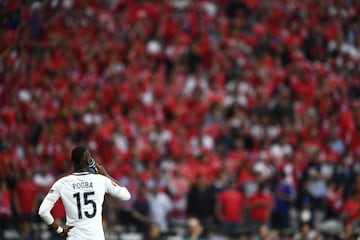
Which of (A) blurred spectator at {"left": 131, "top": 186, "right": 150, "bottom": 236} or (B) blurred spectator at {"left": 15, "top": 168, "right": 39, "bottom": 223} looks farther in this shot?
(A) blurred spectator at {"left": 131, "top": 186, "right": 150, "bottom": 236}

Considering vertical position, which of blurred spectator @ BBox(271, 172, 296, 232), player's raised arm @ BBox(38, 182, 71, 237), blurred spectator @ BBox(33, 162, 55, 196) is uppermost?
blurred spectator @ BBox(33, 162, 55, 196)

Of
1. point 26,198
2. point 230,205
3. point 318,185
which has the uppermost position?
point 26,198

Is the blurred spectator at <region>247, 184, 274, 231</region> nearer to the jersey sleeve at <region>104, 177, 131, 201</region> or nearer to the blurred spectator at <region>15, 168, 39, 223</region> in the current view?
the blurred spectator at <region>15, 168, 39, 223</region>

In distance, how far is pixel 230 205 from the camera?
20.1 metres

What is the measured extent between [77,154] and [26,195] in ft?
28.6

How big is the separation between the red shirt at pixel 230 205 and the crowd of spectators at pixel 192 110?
0.03 metres

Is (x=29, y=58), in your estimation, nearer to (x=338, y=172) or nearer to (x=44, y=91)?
(x=44, y=91)

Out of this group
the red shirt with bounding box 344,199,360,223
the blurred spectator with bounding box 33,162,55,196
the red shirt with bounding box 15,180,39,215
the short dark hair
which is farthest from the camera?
the red shirt with bounding box 344,199,360,223

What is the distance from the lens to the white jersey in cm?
1104

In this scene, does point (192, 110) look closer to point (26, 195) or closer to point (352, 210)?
point (352, 210)

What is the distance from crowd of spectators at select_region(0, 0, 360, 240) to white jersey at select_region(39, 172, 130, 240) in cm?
668

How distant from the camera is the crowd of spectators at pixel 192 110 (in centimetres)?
2008

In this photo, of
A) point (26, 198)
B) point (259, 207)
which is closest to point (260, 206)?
point (259, 207)

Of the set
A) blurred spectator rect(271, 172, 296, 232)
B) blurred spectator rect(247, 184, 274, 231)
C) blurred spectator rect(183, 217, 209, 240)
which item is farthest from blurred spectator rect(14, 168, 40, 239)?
blurred spectator rect(271, 172, 296, 232)
